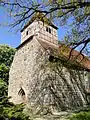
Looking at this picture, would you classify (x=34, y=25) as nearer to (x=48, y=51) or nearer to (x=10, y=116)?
(x=48, y=51)

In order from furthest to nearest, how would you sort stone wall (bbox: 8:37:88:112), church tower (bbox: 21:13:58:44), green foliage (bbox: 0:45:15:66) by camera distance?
green foliage (bbox: 0:45:15:66)
church tower (bbox: 21:13:58:44)
stone wall (bbox: 8:37:88:112)

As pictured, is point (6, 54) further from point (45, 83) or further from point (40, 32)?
point (45, 83)

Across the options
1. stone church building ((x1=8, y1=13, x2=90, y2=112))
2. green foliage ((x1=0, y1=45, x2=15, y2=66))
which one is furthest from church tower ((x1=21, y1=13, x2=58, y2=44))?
green foliage ((x1=0, y1=45, x2=15, y2=66))

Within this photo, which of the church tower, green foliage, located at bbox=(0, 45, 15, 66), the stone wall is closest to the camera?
the stone wall

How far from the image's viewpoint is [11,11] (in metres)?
9.95

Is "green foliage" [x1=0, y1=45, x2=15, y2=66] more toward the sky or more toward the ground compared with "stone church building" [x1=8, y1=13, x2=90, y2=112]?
more toward the sky

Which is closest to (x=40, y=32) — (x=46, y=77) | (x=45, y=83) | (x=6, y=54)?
(x=46, y=77)

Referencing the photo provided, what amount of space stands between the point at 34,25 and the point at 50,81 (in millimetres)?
8344

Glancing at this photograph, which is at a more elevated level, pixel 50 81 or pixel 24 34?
pixel 24 34

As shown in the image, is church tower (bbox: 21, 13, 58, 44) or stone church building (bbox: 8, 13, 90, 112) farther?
church tower (bbox: 21, 13, 58, 44)

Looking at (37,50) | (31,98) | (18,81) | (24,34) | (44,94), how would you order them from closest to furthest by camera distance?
1. (44,94)
2. (31,98)
3. (37,50)
4. (18,81)
5. (24,34)

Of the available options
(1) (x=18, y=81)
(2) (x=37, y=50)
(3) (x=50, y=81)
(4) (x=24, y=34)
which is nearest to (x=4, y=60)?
(4) (x=24, y=34)

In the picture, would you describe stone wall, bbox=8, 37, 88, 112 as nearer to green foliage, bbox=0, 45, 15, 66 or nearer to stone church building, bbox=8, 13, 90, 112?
stone church building, bbox=8, 13, 90, 112

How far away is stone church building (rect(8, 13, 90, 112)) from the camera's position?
16859 millimetres
